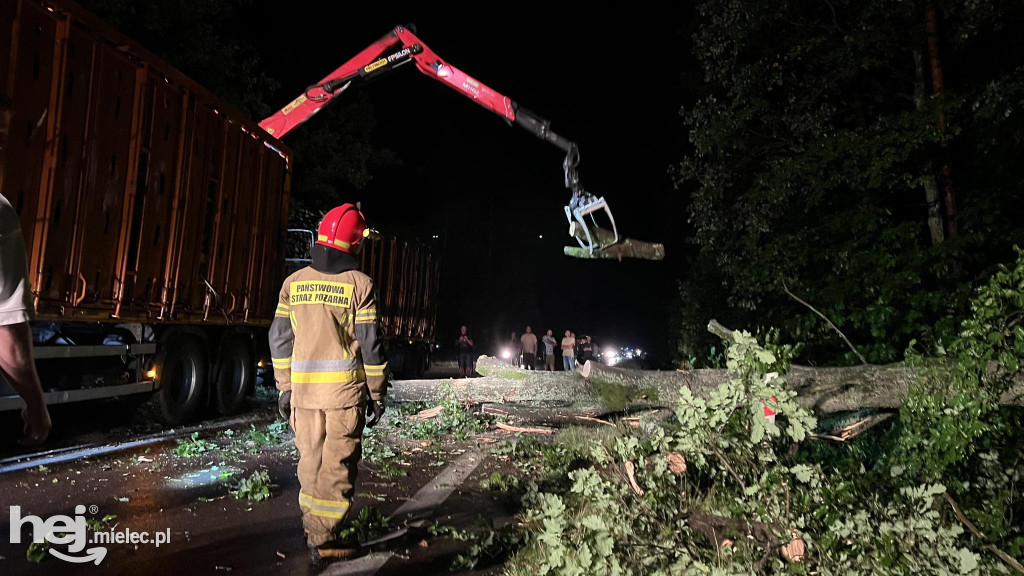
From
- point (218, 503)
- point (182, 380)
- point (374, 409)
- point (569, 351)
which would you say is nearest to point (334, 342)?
point (374, 409)

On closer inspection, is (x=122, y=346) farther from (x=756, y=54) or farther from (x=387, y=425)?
(x=756, y=54)

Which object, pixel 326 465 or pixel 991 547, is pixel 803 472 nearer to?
pixel 991 547

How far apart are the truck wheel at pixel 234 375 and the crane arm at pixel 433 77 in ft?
10.9

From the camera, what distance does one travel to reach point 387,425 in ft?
23.5

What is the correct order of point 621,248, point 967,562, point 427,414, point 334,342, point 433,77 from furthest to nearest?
point 433,77 → point 427,414 → point 621,248 → point 334,342 → point 967,562

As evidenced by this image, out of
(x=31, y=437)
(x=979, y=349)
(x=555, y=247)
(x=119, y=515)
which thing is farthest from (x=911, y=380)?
(x=555, y=247)

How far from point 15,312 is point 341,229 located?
1.95m

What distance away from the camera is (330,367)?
339cm

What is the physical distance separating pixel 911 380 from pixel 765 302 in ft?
21.1

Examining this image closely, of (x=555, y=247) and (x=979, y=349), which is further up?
(x=555, y=247)

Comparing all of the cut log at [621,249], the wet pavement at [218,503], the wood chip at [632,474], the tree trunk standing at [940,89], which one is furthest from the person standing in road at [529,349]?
the wood chip at [632,474]

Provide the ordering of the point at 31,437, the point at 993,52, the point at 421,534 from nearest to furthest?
1. the point at 31,437
2. the point at 421,534
3. the point at 993,52

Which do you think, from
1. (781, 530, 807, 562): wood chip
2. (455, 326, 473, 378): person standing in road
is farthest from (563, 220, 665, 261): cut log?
(455, 326, 473, 378): person standing in road

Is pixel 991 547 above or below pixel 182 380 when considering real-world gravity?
below
